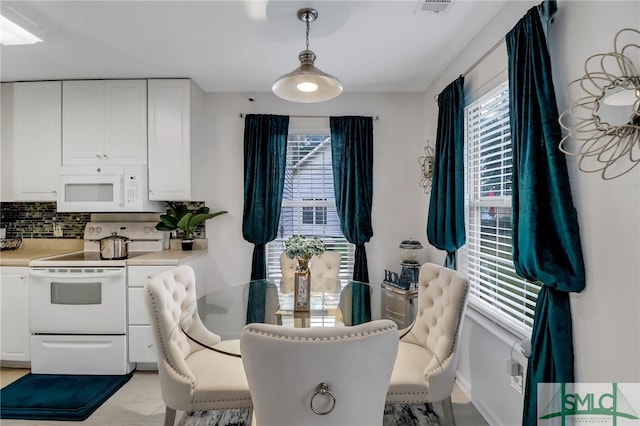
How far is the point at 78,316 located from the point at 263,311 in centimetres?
185

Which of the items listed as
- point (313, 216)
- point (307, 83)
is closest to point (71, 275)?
point (313, 216)

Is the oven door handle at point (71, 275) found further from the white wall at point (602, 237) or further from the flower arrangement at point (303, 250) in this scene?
the white wall at point (602, 237)

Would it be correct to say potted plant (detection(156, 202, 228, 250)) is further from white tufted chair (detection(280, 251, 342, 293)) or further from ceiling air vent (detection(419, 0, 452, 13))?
ceiling air vent (detection(419, 0, 452, 13))

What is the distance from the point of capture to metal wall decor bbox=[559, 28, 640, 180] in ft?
3.46

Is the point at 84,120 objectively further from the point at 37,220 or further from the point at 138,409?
the point at 138,409

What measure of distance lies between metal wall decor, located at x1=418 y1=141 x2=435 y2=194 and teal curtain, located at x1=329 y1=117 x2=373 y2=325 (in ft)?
1.70

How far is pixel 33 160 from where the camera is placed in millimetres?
2998

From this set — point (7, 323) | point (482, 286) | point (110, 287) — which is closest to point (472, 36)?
point (482, 286)

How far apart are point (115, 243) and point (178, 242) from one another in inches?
23.5

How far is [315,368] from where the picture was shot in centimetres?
95

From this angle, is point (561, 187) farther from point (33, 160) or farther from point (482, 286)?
point (33, 160)

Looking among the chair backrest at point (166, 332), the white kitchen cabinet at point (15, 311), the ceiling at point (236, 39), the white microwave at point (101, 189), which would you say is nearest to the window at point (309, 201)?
the ceiling at point (236, 39)

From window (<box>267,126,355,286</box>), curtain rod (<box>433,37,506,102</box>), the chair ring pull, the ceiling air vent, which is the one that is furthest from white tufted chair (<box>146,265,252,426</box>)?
curtain rod (<box>433,37,506,102</box>)

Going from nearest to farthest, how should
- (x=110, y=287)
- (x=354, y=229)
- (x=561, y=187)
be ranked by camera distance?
(x=561, y=187)
(x=110, y=287)
(x=354, y=229)
